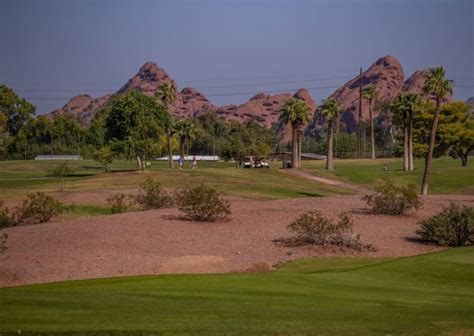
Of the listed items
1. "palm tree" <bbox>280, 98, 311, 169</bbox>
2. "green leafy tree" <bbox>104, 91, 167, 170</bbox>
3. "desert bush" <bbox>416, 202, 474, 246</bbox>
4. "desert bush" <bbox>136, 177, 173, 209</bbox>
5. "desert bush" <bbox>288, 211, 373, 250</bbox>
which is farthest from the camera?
"palm tree" <bbox>280, 98, 311, 169</bbox>

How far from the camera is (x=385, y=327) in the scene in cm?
1234

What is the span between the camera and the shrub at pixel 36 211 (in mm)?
33562

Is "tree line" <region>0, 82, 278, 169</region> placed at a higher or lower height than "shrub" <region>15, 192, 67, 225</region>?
higher

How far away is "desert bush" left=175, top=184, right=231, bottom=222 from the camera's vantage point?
1293 inches

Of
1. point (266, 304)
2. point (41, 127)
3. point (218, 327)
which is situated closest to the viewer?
point (218, 327)

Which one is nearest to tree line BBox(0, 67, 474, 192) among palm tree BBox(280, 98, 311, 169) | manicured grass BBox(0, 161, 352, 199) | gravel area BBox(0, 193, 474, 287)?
palm tree BBox(280, 98, 311, 169)

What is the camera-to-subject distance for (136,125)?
8944 centimetres

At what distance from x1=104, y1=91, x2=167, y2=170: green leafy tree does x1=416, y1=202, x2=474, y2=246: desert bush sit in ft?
176

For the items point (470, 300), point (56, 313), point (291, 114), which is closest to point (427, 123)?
point (291, 114)

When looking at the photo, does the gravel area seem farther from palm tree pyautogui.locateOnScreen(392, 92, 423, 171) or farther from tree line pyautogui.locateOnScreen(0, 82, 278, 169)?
palm tree pyautogui.locateOnScreen(392, 92, 423, 171)

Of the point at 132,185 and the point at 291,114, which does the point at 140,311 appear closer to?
the point at 132,185

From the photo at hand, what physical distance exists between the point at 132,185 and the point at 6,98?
47.7 meters

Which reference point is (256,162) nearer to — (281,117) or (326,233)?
(281,117)

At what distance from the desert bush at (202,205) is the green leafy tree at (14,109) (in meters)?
72.0
